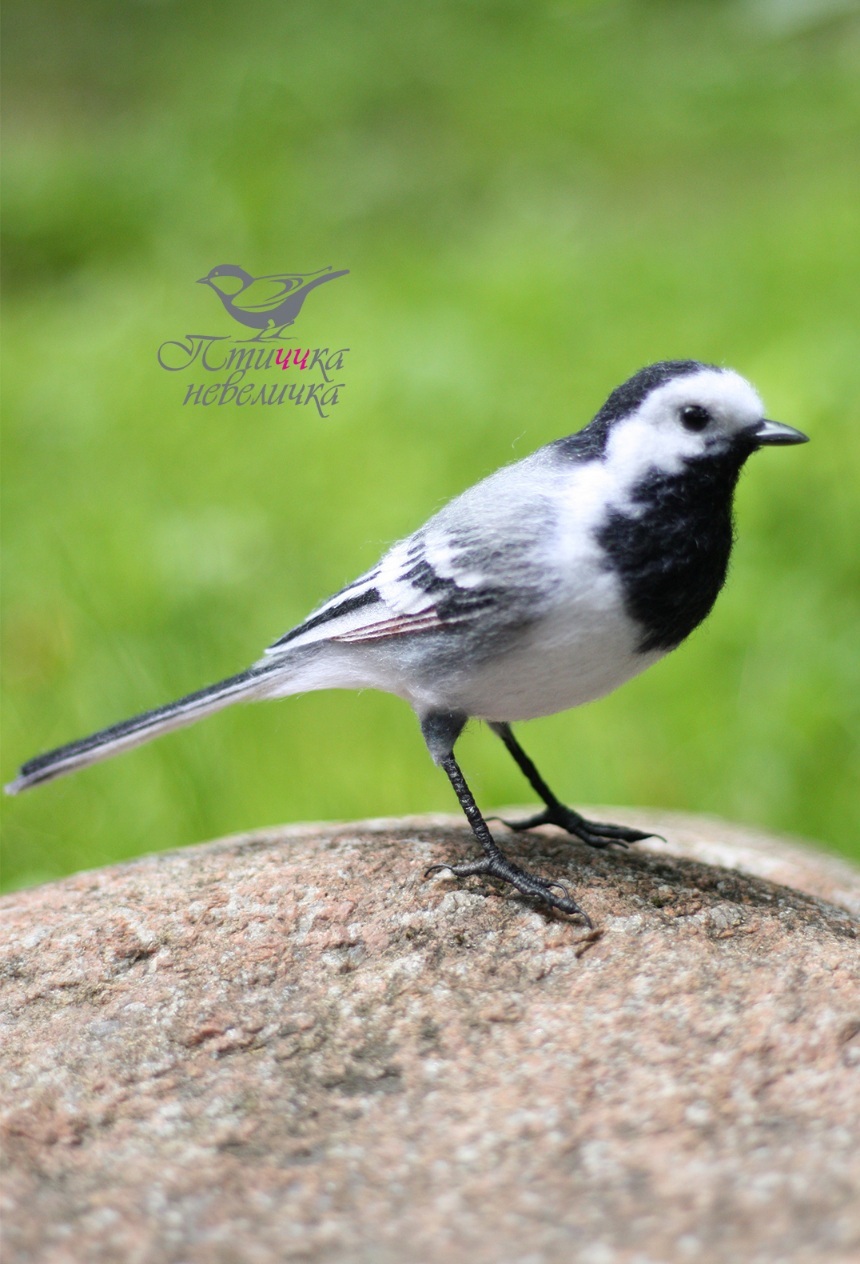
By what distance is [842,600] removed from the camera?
5652 mm

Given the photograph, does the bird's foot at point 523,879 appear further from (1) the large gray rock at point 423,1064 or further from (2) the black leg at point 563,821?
(2) the black leg at point 563,821

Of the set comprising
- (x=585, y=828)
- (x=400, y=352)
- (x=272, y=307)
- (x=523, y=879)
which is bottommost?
(x=585, y=828)

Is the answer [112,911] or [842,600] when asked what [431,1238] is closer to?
[112,911]

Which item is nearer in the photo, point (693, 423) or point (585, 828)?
point (693, 423)

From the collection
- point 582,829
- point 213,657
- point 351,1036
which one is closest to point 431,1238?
point 351,1036

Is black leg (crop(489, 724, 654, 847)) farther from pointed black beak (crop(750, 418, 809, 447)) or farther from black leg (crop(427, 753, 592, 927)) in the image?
pointed black beak (crop(750, 418, 809, 447))

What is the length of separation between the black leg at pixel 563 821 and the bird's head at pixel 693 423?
91 centimetres

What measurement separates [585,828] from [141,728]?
117 cm

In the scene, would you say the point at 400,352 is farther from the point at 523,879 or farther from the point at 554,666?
the point at 523,879

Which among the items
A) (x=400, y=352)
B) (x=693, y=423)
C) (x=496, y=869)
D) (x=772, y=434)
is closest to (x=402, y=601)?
(x=496, y=869)

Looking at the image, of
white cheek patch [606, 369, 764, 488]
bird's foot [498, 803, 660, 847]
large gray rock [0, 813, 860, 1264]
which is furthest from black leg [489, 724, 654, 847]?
white cheek patch [606, 369, 764, 488]

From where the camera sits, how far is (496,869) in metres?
2.95

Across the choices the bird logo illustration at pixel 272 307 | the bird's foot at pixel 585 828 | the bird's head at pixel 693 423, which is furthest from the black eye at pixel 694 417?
the bird logo illustration at pixel 272 307

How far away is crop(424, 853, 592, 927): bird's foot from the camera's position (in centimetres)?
283
